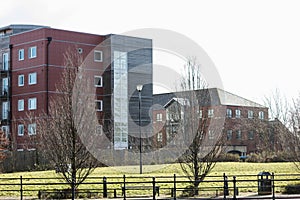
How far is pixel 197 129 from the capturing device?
1233 inches

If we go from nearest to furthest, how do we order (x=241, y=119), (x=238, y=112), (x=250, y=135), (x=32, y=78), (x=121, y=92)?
(x=32, y=78) → (x=121, y=92) → (x=241, y=119) → (x=250, y=135) → (x=238, y=112)

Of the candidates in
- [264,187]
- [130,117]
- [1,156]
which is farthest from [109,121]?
[264,187]

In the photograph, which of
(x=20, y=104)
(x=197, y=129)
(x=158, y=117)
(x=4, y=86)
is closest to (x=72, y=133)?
(x=197, y=129)

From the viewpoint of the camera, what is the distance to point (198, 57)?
111 feet

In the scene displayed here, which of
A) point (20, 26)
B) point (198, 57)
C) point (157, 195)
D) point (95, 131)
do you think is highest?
point (20, 26)

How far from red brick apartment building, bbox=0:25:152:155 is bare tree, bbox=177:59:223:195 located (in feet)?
94.1

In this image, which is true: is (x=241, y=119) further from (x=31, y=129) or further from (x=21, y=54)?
(x=31, y=129)

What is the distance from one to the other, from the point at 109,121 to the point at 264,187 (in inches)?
1345

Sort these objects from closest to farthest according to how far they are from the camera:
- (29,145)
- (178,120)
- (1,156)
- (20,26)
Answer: (178,120) < (1,156) < (29,145) < (20,26)

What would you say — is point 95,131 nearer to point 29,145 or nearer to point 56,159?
point 56,159

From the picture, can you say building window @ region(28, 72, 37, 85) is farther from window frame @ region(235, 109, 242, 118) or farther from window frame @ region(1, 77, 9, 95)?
window frame @ region(235, 109, 242, 118)

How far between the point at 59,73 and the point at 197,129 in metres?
33.3

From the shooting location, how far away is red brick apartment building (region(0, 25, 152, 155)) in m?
61.9

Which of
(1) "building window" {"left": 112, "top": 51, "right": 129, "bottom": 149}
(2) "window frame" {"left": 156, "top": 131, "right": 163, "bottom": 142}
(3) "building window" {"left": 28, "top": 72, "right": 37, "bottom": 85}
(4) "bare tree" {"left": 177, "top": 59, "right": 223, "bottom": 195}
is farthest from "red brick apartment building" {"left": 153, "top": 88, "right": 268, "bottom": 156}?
(4) "bare tree" {"left": 177, "top": 59, "right": 223, "bottom": 195}
